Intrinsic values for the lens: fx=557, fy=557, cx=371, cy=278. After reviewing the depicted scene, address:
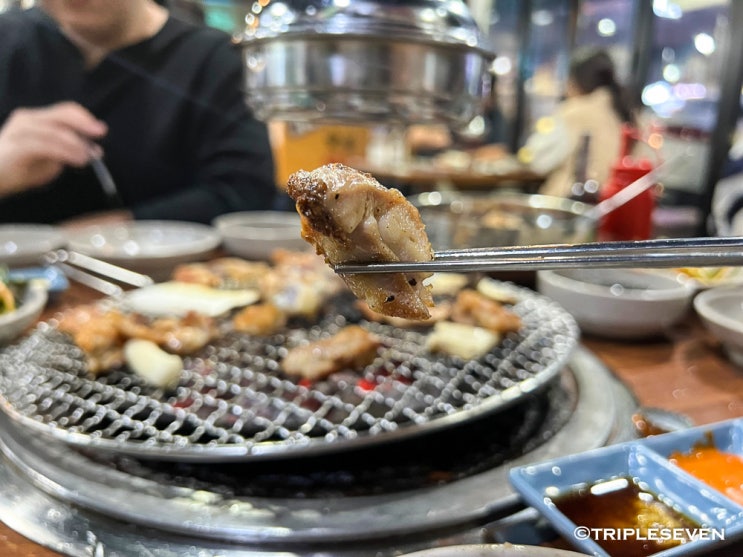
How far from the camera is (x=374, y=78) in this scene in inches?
66.7

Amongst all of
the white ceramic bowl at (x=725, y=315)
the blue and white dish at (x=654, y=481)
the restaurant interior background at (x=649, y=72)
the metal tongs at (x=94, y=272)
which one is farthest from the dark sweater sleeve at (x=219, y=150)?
the blue and white dish at (x=654, y=481)

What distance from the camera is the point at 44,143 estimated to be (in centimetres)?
440

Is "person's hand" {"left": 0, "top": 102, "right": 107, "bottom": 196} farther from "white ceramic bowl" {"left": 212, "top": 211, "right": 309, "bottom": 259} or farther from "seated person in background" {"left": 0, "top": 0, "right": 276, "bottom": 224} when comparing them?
"white ceramic bowl" {"left": 212, "top": 211, "right": 309, "bottom": 259}

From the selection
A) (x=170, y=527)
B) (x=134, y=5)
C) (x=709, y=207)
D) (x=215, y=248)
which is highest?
(x=134, y=5)

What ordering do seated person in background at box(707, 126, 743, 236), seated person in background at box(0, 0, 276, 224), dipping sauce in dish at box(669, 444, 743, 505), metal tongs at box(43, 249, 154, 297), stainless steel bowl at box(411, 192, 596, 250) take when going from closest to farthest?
dipping sauce in dish at box(669, 444, 743, 505) < stainless steel bowl at box(411, 192, 596, 250) < metal tongs at box(43, 249, 154, 297) < seated person in background at box(0, 0, 276, 224) < seated person in background at box(707, 126, 743, 236)

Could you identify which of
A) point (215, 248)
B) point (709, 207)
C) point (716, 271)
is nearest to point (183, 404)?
point (215, 248)

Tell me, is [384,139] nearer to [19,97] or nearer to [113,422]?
[19,97]

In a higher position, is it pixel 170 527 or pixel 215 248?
pixel 170 527

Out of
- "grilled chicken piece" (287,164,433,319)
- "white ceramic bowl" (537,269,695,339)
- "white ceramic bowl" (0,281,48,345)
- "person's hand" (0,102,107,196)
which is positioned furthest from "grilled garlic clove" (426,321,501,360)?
"person's hand" (0,102,107,196)

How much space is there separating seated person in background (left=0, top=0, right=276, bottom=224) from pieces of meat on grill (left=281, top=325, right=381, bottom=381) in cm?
354

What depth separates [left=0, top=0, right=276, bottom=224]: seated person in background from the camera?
4.19m

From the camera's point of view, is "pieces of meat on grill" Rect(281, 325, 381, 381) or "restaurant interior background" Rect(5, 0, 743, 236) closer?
"pieces of meat on grill" Rect(281, 325, 381, 381)

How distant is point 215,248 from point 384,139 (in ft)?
20.3

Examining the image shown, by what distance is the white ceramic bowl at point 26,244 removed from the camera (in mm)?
3064
